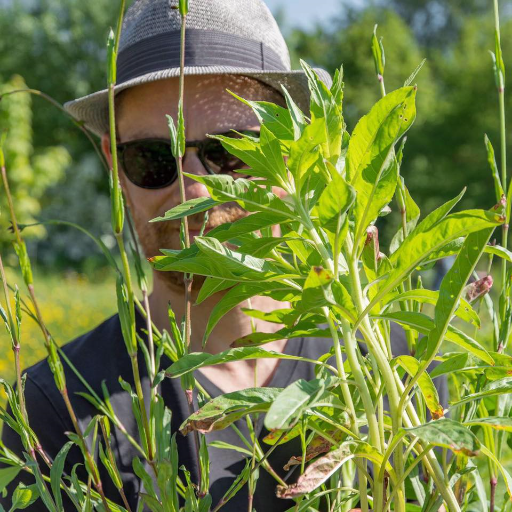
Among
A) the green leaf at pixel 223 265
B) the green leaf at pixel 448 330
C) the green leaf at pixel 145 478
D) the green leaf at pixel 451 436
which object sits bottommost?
the green leaf at pixel 145 478

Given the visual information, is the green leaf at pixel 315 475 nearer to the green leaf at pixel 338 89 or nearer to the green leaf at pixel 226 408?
the green leaf at pixel 226 408

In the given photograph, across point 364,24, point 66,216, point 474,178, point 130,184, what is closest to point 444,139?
point 474,178

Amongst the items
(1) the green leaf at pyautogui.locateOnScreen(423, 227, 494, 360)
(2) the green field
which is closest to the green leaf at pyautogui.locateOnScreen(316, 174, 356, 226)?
(1) the green leaf at pyautogui.locateOnScreen(423, 227, 494, 360)

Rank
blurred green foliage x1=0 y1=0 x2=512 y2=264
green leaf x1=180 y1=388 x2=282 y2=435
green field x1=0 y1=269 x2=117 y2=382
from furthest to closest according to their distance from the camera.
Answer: blurred green foliage x1=0 y1=0 x2=512 y2=264, green field x1=0 y1=269 x2=117 y2=382, green leaf x1=180 y1=388 x2=282 y2=435

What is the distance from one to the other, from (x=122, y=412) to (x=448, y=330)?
1.18 metres

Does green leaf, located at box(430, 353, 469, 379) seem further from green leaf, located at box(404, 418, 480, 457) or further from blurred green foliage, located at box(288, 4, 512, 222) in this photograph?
blurred green foliage, located at box(288, 4, 512, 222)

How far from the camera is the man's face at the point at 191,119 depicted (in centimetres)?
167

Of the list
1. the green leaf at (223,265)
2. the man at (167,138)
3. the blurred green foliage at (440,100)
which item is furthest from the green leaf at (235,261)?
the blurred green foliage at (440,100)

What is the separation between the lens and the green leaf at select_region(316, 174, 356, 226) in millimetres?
482

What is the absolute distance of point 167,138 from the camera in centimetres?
166

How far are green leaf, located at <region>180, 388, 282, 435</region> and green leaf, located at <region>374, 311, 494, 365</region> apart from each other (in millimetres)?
123

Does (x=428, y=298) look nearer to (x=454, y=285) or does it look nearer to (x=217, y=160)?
(x=454, y=285)

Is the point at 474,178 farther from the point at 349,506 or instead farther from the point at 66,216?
the point at 349,506

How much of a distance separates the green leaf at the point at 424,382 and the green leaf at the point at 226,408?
11 centimetres
